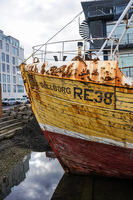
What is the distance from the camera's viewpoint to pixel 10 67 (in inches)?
1742

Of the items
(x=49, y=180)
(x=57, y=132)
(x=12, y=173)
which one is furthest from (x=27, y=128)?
(x=57, y=132)

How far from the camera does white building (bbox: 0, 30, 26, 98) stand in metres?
41.7

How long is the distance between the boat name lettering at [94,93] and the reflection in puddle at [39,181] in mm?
3023

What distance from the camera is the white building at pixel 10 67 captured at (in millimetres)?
41669

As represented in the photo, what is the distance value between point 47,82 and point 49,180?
A: 11.1ft

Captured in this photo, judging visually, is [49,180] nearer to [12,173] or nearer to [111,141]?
[12,173]

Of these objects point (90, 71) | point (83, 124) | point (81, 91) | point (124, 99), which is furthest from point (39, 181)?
point (90, 71)

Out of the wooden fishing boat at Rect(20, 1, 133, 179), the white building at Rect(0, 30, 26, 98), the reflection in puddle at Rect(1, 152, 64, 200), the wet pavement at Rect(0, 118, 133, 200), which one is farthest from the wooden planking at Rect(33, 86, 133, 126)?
the white building at Rect(0, 30, 26, 98)

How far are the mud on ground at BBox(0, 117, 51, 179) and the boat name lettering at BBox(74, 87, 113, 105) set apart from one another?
4082mm

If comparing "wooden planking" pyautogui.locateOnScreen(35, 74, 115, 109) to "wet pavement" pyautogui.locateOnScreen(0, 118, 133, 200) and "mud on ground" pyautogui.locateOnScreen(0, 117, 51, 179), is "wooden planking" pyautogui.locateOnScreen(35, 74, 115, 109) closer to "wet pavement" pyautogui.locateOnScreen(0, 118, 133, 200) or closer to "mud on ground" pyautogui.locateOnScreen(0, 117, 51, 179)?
"wet pavement" pyautogui.locateOnScreen(0, 118, 133, 200)

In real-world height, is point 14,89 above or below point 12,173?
above

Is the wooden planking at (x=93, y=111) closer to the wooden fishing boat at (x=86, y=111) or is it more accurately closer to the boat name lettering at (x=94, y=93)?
the wooden fishing boat at (x=86, y=111)

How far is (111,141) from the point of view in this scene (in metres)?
4.20

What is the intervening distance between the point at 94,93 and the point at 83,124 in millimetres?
942
